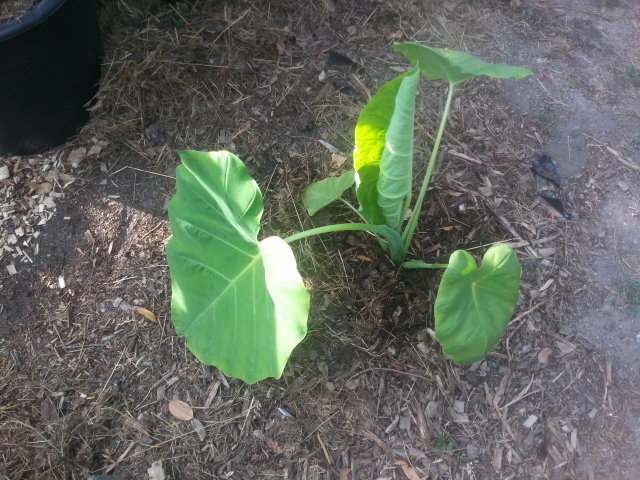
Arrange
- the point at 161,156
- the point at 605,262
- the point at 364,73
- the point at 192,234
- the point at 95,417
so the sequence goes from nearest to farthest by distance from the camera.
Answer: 1. the point at 192,234
2. the point at 95,417
3. the point at 605,262
4. the point at 161,156
5. the point at 364,73

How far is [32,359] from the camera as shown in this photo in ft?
5.47

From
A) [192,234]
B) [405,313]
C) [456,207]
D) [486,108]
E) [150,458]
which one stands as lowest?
[150,458]

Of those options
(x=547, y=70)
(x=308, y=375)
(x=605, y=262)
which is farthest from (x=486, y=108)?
(x=308, y=375)

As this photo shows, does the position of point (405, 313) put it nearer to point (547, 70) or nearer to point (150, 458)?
point (150, 458)

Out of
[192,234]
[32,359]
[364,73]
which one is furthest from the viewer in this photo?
[364,73]

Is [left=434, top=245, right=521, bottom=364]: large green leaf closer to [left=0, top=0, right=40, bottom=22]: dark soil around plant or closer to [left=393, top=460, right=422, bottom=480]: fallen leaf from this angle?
[left=393, top=460, right=422, bottom=480]: fallen leaf

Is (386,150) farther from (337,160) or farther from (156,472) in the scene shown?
(156,472)

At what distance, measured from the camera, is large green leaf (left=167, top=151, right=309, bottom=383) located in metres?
1.32

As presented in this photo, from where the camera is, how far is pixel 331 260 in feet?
5.75

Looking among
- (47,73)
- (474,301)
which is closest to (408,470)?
(474,301)

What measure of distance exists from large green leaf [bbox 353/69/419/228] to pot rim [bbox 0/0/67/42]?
110 cm

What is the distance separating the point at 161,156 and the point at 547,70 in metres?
1.72

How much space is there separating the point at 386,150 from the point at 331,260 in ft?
1.70

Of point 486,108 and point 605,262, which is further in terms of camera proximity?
point 486,108
